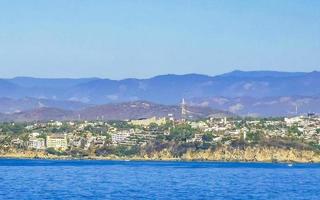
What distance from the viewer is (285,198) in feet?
238

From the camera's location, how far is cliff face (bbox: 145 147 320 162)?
157125mm

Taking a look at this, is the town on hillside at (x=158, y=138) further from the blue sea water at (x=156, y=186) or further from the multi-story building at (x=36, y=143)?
the blue sea water at (x=156, y=186)

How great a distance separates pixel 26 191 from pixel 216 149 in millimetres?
87888

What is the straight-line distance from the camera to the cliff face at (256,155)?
157125 mm

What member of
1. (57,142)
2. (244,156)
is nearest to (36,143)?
(57,142)

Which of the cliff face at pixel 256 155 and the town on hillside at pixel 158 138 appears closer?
the cliff face at pixel 256 155

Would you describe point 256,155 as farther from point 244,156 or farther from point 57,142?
point 57,142

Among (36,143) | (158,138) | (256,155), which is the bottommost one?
(256,155)

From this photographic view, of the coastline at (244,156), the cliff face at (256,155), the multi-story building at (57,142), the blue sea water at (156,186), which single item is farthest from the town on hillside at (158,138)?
the blue sea water at (156,186)

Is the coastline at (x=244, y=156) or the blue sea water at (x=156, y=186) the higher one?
the coastline at (x=244, y=156)

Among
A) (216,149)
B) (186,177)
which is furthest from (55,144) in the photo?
(186,177)

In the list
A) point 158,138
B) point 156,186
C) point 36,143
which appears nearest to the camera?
point 156,186

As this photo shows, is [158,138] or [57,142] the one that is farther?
[57,142]

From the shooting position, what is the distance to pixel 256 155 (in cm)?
15750
